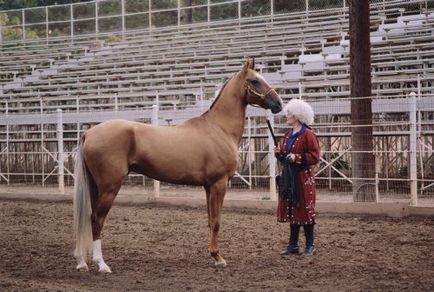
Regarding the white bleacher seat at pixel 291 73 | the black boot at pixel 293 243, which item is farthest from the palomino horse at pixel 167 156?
the white bleacher seat at pixel 291 73

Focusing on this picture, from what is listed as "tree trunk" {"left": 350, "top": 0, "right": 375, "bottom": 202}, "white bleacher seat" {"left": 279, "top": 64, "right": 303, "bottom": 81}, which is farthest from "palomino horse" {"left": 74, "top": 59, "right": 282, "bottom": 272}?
"white bleacher seat" {"left": 279, "top": 64, "right": 303, "bottom": 81}

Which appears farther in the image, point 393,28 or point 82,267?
point 393,28

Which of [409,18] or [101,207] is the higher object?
[409,18]

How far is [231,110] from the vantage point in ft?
30.1

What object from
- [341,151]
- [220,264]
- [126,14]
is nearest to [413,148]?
[341,151]

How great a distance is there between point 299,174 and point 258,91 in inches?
42.0

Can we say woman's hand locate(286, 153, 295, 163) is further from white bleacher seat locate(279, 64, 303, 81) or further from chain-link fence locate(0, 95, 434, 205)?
white bleacher seat locate(279, 64, 303, 81)

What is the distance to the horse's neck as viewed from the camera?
29.9 ft

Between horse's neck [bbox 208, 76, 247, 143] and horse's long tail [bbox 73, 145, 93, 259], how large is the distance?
1.67 meters

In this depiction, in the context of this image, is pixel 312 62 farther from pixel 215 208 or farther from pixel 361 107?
pixel 215 208

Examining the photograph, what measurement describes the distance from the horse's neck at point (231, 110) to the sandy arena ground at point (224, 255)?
4.88 feet

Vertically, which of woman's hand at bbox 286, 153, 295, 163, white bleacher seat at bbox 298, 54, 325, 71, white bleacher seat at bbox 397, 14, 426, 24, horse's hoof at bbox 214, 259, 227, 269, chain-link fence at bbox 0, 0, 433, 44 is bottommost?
horse's hoof at bbox 214, 259, 227, 269

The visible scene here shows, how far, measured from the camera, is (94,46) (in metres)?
31.4

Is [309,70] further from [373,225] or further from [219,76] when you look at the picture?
[373,225]
